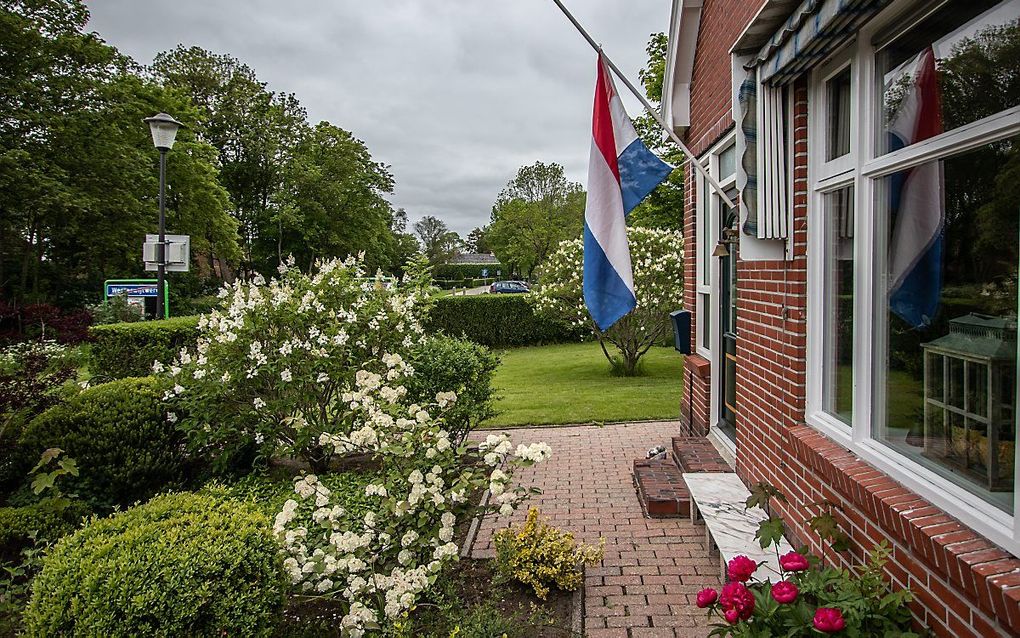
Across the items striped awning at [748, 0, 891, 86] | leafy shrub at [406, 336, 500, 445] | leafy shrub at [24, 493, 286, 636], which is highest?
striped awning at [748, 0, 891, 86]

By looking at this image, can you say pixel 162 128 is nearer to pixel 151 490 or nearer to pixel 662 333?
pixel 151 490

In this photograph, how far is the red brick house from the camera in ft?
6.64

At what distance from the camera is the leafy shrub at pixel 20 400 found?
470 centimetres

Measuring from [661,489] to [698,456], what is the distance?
524 mm

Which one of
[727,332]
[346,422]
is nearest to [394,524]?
[346,422]

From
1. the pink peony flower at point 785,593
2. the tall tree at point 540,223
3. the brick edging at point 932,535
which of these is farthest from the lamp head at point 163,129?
the tall tree at point 540,223

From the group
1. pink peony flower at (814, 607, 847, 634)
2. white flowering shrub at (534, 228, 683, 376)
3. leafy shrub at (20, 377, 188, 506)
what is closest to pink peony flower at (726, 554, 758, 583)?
pink peony flower at (814, 607, 847, 634)

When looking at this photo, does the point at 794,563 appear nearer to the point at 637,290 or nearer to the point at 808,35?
the point at 808,35

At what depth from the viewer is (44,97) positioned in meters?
20.0

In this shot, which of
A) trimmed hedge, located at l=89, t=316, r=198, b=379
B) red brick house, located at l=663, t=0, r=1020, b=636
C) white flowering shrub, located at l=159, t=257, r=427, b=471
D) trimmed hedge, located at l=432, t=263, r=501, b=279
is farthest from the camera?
trimmed hedge, located at l=432, t=263, r=501, b=279

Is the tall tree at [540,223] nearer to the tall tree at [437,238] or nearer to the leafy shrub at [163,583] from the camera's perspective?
the tall tree at [437,238]

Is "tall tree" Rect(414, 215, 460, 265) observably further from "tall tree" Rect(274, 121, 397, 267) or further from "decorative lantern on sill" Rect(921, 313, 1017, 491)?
"decorative lantern on sill" Rect(921, 313, 1017, 491)

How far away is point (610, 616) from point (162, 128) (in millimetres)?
10405

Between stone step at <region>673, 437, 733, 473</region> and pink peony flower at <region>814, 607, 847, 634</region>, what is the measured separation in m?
3.10
